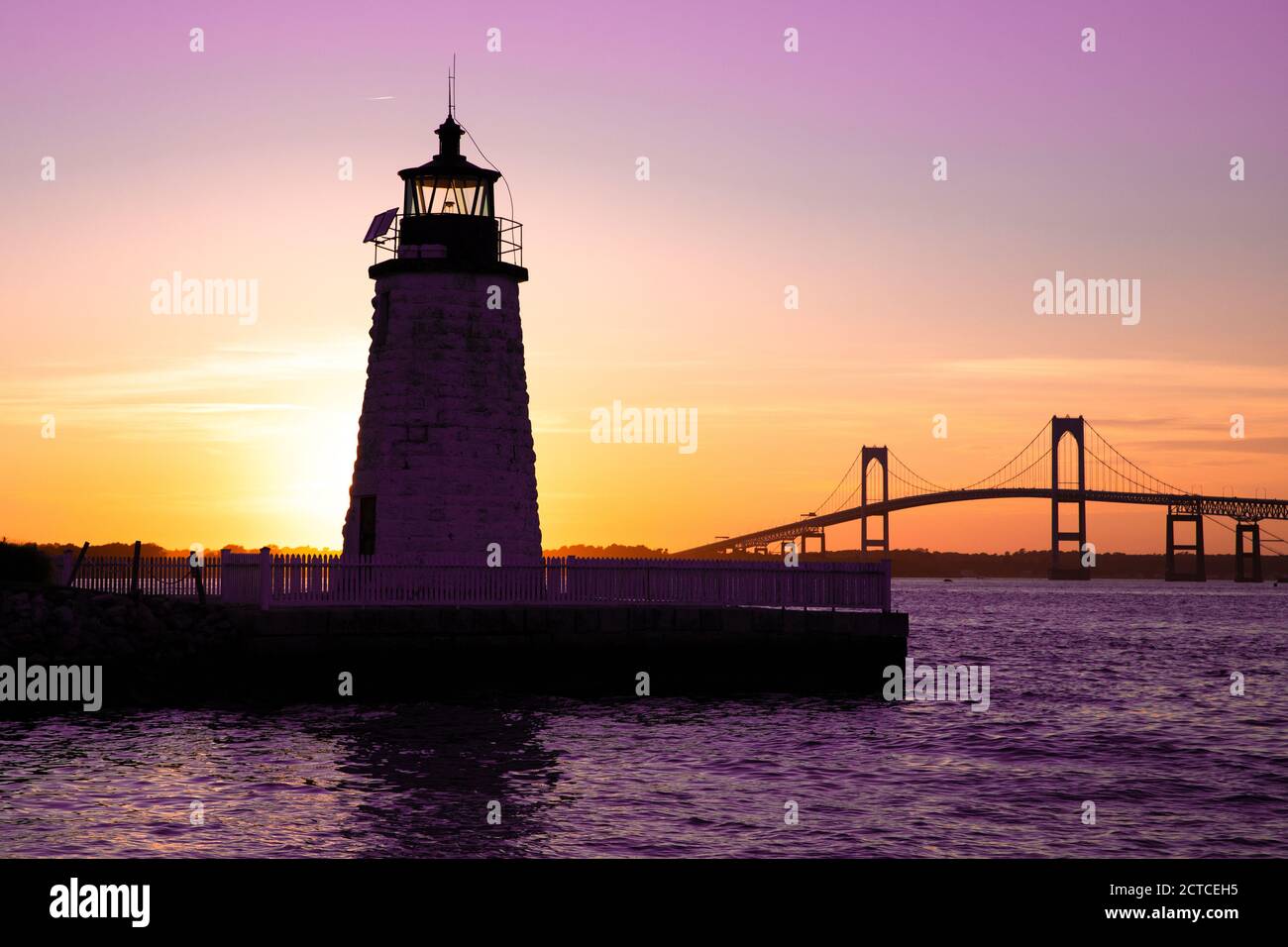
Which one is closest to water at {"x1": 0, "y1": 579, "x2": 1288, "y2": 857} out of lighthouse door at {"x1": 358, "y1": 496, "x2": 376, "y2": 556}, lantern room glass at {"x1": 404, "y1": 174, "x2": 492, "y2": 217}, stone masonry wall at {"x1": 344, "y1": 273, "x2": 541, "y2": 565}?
stone masonry wall at {"x1": 344, "y1": 273, "x2": 541, "y2": 565}

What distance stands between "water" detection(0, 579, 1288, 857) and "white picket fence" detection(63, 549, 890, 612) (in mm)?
2603

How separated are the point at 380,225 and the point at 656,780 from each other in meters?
16.2

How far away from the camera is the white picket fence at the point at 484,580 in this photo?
23703 millimetres

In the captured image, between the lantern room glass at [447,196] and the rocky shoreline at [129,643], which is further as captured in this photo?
the lantern room glass at [447,196]

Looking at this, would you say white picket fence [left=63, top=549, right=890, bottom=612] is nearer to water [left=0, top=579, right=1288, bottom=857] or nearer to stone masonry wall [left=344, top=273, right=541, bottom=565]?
stone masonry wall [left=344, top=273, right=541, bottom=565]

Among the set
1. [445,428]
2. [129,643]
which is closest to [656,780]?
[129,643]

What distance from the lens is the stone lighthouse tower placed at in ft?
85.9

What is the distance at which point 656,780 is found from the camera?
1554cm

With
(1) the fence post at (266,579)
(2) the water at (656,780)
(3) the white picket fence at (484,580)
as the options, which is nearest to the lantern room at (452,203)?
(3) the white picket fence at (484,580)

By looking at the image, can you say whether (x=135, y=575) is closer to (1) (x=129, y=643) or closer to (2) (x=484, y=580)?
(1) (x=129, y=643)

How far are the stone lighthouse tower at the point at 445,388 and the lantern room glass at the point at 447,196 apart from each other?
0.07 ft

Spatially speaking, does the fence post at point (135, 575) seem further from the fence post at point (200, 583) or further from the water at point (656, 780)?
the water at point (656, 780)

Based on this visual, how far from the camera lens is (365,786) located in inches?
574
